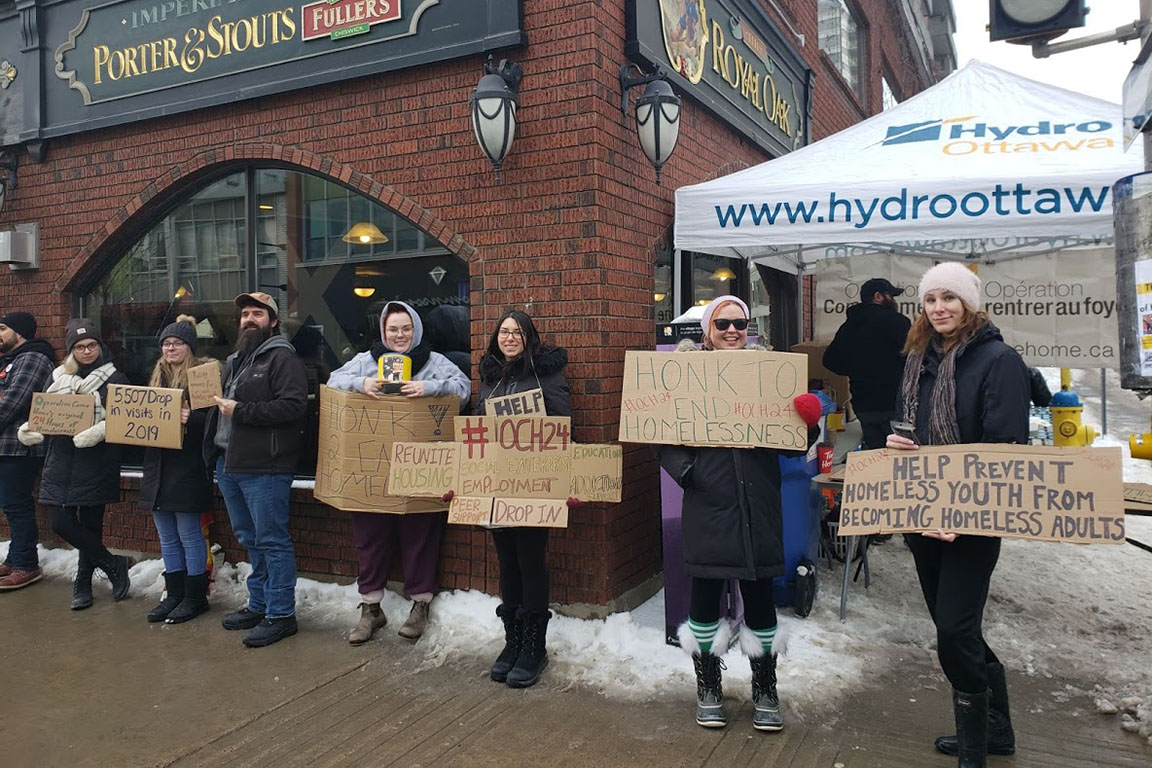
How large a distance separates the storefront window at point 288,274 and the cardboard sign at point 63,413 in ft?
2.70

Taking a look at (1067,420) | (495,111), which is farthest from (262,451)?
(1067,420)

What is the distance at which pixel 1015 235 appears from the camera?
164 inches

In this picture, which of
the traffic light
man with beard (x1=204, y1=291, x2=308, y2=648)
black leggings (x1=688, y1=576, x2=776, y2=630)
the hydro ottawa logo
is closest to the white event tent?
the hydro ottawa logo

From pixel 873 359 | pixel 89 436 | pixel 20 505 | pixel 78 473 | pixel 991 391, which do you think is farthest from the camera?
pixel 20 505

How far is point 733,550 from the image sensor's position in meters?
3.30

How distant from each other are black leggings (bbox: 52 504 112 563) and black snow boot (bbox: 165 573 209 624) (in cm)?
78

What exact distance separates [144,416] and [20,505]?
1723 mm

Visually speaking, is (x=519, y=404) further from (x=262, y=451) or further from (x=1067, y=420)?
(x=1067, y=420)

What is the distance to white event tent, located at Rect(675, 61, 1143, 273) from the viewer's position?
4.09m

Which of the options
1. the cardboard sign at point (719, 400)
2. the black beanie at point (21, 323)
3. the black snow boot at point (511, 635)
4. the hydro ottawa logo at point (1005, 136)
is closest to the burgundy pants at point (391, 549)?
the black snow boot at point (511, 635)

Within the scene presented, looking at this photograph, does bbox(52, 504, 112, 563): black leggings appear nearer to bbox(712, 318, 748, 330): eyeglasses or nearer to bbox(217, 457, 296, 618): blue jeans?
bbox(217, 457, 296, 618): blue jeans

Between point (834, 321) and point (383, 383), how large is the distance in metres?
4.81

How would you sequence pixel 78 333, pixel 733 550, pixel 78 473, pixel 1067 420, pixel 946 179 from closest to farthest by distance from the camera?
pixel 733 550 → pixel 946 179 → pixel 78 473 → pixel 78 333 → pixel 1067 420

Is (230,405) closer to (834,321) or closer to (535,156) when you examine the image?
(535,156)
